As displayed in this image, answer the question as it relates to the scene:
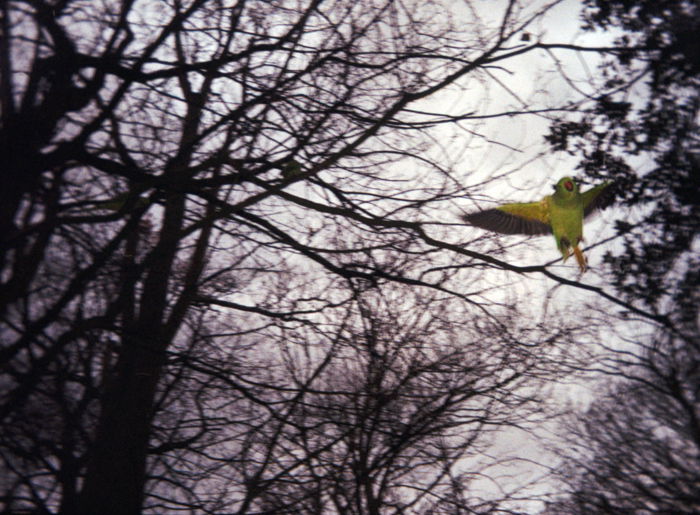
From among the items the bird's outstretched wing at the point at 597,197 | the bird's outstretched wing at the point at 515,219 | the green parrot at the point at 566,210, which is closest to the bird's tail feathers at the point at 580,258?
the green parrot at the point at 566,210

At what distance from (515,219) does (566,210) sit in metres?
0.79

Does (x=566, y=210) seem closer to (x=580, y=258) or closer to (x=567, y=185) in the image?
(x=567, y=185)

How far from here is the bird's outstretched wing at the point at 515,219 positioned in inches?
195

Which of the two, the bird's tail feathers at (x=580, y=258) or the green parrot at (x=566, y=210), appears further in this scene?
the green parrot at (x=566, y=210)

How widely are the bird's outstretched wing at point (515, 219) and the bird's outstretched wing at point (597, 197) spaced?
0.36 metres

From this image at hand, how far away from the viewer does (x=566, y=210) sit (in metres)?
4.55

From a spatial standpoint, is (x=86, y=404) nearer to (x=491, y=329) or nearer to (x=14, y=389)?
(x=14, y=389)

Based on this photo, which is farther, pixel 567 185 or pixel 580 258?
pixel 567 185

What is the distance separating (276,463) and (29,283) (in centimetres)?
270

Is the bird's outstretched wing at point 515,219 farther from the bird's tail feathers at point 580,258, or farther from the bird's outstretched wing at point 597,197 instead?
the bird's tail feathers at point 580,258

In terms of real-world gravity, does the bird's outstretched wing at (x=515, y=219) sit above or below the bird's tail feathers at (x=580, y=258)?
above

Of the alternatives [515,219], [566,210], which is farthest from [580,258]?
[515,219]

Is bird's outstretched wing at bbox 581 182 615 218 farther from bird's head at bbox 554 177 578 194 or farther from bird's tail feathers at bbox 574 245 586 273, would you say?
bird's tail feathers at bbox 574 245 586 273

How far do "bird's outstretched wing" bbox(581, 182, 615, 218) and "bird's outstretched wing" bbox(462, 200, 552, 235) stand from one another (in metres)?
0.36
